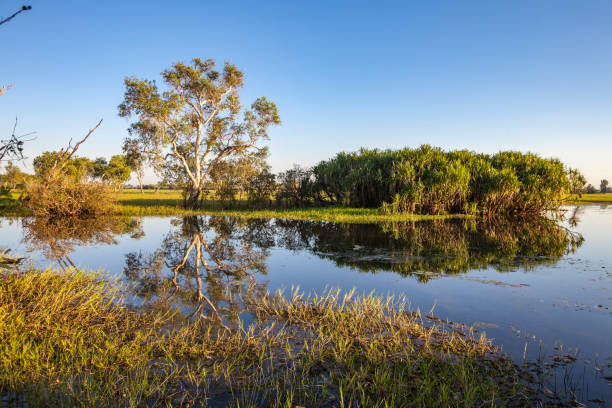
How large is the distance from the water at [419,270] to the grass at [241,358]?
874 millimetres

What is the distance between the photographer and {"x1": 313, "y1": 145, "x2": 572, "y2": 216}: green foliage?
26781 millimetres

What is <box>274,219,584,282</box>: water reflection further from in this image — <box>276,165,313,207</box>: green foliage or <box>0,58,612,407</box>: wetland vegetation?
<box>276,165,313,207</box>: green foliage

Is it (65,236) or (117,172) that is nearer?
(65,236)

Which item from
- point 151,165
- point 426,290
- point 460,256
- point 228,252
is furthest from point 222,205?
point 426,290

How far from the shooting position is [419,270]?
32.2 feet

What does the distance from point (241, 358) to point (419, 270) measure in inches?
264

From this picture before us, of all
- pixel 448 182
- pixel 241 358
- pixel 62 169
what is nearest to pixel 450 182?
pixel 448 182

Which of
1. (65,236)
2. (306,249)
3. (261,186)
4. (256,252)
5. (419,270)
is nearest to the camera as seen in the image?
(419,270)

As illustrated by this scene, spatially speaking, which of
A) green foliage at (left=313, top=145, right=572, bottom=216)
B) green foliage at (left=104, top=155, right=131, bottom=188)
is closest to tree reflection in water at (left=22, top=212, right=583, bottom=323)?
green foliage at (left=313, top=145, right=572, bottom=216)

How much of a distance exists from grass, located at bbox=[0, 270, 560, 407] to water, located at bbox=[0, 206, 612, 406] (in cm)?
87

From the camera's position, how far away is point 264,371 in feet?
13.7

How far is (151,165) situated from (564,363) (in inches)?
1320

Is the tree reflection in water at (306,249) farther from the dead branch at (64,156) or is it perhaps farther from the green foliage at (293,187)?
the green foliage at (293,187)

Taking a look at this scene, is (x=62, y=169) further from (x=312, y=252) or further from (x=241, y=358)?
(x=312, y=252)
